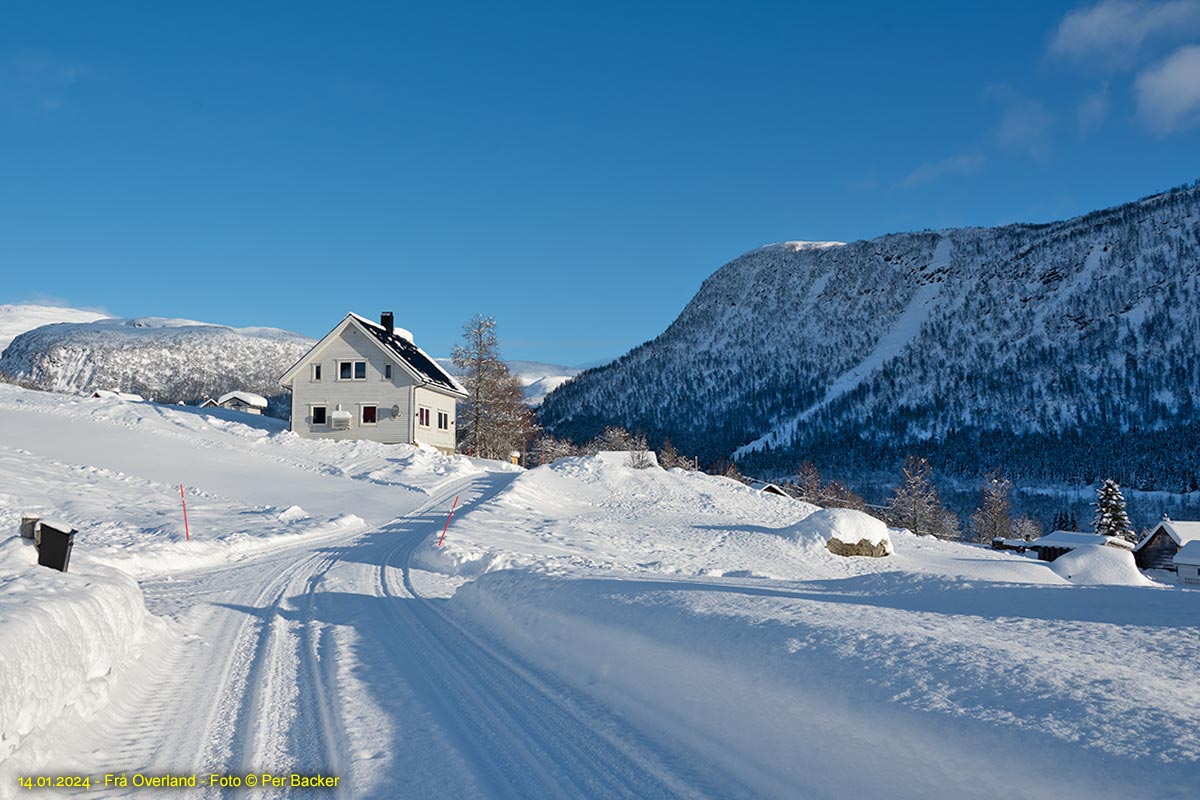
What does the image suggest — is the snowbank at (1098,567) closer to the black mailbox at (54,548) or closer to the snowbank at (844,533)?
the snowbank at (844,533)

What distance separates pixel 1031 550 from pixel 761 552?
7186cm

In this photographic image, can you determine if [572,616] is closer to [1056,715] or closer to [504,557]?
[1056,715]

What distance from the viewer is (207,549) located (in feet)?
57.2

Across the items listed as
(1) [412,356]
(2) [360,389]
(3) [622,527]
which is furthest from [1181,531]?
(2) [360,389]

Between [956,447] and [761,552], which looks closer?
[761,552]

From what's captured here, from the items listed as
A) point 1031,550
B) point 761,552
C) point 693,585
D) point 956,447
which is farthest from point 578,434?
point 693,585

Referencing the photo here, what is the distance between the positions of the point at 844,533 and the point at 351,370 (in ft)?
109

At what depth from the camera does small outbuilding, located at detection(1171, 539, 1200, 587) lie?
62188mm

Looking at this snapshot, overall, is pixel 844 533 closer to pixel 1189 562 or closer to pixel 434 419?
pixel 434 419

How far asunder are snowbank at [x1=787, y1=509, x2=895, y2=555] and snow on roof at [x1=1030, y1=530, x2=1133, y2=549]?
58.0 meters

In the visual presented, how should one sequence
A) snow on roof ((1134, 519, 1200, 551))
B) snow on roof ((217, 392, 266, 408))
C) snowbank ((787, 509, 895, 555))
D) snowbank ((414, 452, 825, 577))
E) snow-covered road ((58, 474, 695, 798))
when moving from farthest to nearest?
snow on roof ((217, 392, 266, 408))
snow on roof ((1134, 519, 1200, 551))
snowbank ((787, 509, 895, 555))
snowbank ((414, 452, 825, 577))
snow-covered road ((58, 474, 695, 798))

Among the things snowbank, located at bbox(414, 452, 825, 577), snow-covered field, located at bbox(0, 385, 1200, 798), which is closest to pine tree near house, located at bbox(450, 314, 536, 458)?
snowbank, located at bbox(414, 452, 825, 577)

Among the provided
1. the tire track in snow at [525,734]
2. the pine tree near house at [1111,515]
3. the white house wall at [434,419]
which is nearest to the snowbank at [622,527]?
the tire track in snow at [525,734]

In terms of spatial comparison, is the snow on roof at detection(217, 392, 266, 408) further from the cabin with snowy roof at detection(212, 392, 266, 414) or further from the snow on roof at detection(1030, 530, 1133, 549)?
the snow on roof at detection(1030, 530, 1133, 549)
